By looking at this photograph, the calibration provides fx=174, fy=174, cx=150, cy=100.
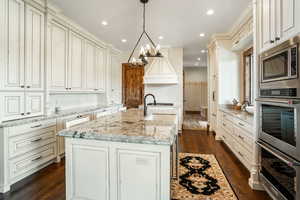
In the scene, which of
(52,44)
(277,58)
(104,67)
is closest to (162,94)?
(104,67)

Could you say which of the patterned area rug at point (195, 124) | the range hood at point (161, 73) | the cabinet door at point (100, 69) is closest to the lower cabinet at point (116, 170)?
the cabinet door at point (100, 69)

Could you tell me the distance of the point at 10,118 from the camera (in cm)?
248

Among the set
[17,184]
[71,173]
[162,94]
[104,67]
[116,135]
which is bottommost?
[17,184]

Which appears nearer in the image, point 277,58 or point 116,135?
point 116,135

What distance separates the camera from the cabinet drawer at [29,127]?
238 centimetres

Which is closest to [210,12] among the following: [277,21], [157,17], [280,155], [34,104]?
[157,17]

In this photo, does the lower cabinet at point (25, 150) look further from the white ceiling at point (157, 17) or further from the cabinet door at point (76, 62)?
the white ceiling at point (157, 17)

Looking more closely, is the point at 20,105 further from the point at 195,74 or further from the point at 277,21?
the point at 195,74

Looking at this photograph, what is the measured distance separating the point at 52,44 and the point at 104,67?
92.0 inches

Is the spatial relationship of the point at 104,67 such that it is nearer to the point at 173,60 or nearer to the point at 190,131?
the point at 173,60

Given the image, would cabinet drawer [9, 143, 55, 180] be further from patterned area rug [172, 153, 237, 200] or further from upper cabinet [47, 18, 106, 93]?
patterned area rug [172, 153, 237, 200]

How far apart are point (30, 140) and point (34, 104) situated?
2.01 feet

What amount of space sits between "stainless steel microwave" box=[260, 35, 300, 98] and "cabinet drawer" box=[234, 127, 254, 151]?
0.89 meters

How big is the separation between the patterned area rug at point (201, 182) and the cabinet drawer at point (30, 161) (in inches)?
85.3
